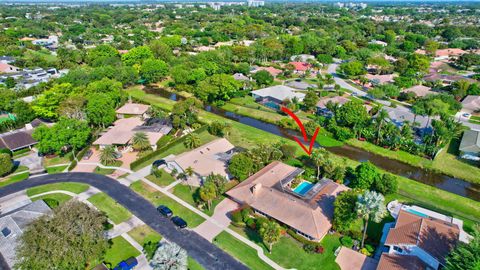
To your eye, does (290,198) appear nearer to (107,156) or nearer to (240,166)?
(240,166)

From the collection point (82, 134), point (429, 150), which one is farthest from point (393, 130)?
point (82, 134)

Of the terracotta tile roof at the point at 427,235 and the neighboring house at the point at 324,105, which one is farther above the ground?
the terracotta tile roof at the point at 427,235

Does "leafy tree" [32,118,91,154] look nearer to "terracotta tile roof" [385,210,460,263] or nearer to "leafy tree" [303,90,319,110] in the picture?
"leafy tree" [303,90,319,110]

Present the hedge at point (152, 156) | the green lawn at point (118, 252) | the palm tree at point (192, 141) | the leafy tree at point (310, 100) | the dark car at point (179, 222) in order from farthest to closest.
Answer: the leafy tree at point (310, 100) < the palm tree at point (192, 141) < the hedge at point (152, 156) < the dark car at point (179, 222) < the green lawn at point (118, 252)

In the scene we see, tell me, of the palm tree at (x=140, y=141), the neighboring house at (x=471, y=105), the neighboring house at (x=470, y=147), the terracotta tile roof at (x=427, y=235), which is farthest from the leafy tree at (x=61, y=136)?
the neighboring house at (x=471, y=105)

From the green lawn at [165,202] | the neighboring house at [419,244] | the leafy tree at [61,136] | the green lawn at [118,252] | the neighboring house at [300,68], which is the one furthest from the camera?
the neighboring house at [300,68]

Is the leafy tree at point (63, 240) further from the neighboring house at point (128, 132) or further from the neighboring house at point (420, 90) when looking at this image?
the neighboring house at point (420, 90)

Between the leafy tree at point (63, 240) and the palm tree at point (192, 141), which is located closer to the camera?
the leafy tree at point (63, 240)

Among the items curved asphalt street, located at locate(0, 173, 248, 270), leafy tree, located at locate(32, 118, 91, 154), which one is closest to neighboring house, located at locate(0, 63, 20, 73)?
leafy tree, located at locate(32, 118, 91, 154)
